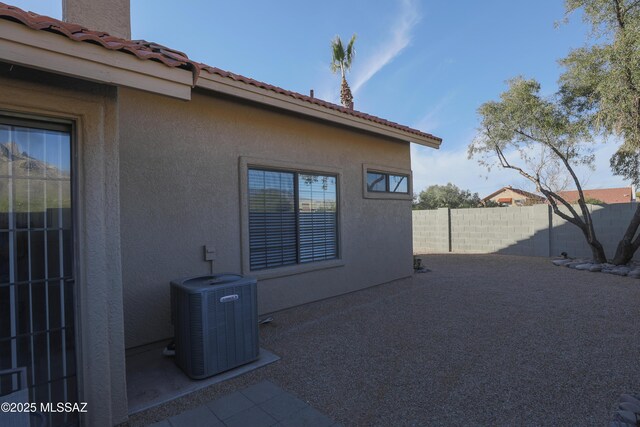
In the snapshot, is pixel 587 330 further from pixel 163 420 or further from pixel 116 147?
pixel 116 147

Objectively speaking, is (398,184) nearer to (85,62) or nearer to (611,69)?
(611,69)

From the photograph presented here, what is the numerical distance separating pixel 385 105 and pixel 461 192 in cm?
2009

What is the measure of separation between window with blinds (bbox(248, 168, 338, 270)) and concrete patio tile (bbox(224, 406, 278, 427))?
2.81 m

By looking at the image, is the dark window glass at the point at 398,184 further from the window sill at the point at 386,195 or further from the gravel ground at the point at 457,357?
the gravel ground at the point at 457,357

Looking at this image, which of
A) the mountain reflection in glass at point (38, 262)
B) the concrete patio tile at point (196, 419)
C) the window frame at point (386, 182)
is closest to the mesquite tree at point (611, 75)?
the window frame at point (386, 182)

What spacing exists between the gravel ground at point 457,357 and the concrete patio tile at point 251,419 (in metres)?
0.43

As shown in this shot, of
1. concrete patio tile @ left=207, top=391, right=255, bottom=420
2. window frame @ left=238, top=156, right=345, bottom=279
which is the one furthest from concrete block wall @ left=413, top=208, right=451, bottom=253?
concrete patio tile @ left=207, top=391, right=255, bottom=420

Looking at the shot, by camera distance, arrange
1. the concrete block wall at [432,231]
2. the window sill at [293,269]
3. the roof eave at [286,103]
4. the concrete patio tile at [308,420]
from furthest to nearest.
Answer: the concrete block wall at [432,231]
the window sill at [293,269]
the roof eave at [286,103]
the concrete patio tile at [308,420]

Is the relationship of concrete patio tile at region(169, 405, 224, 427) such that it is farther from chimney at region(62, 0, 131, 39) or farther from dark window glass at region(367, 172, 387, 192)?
dark window glass at region(367, 172, 387, 192)

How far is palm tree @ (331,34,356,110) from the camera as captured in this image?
605 inches

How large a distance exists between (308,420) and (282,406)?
318 mm

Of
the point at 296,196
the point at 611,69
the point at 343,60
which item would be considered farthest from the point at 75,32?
the point at 343,60

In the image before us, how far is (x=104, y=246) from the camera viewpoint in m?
2.60

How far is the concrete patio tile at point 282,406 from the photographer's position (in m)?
2.79
